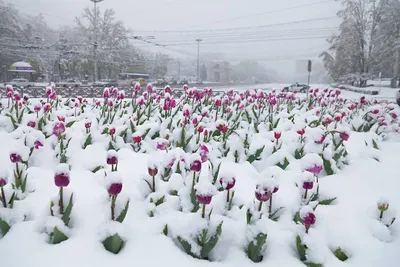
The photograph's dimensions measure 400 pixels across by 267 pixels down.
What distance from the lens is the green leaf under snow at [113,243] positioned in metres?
1.48

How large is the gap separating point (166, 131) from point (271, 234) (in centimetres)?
213

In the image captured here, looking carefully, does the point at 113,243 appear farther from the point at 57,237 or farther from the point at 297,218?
the point at 297,218

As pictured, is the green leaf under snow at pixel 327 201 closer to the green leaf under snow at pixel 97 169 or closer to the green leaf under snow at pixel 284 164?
the green leaf under snow at pixel 284 164

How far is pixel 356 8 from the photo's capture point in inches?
1254

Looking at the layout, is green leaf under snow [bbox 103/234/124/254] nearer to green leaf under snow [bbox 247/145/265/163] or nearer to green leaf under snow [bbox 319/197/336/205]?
green leaf under snow [bbox 319/197/336/205]

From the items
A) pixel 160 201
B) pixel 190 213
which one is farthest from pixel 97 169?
pixel 190 213

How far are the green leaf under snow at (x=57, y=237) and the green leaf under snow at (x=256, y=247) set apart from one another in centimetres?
97

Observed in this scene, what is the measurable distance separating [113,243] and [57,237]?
11.5 inches

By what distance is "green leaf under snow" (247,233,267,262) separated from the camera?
1.54m

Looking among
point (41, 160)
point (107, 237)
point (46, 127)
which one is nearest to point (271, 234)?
point (107, 237)

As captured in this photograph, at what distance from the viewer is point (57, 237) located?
151 centimetres

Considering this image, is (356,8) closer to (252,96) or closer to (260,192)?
(252,96)

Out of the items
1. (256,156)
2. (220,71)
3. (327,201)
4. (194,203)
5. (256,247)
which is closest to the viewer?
(256,247)

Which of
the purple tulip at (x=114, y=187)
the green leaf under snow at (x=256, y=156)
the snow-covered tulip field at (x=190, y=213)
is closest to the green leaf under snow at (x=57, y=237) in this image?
the snow-covered tulip field at (x=190, y=213)
